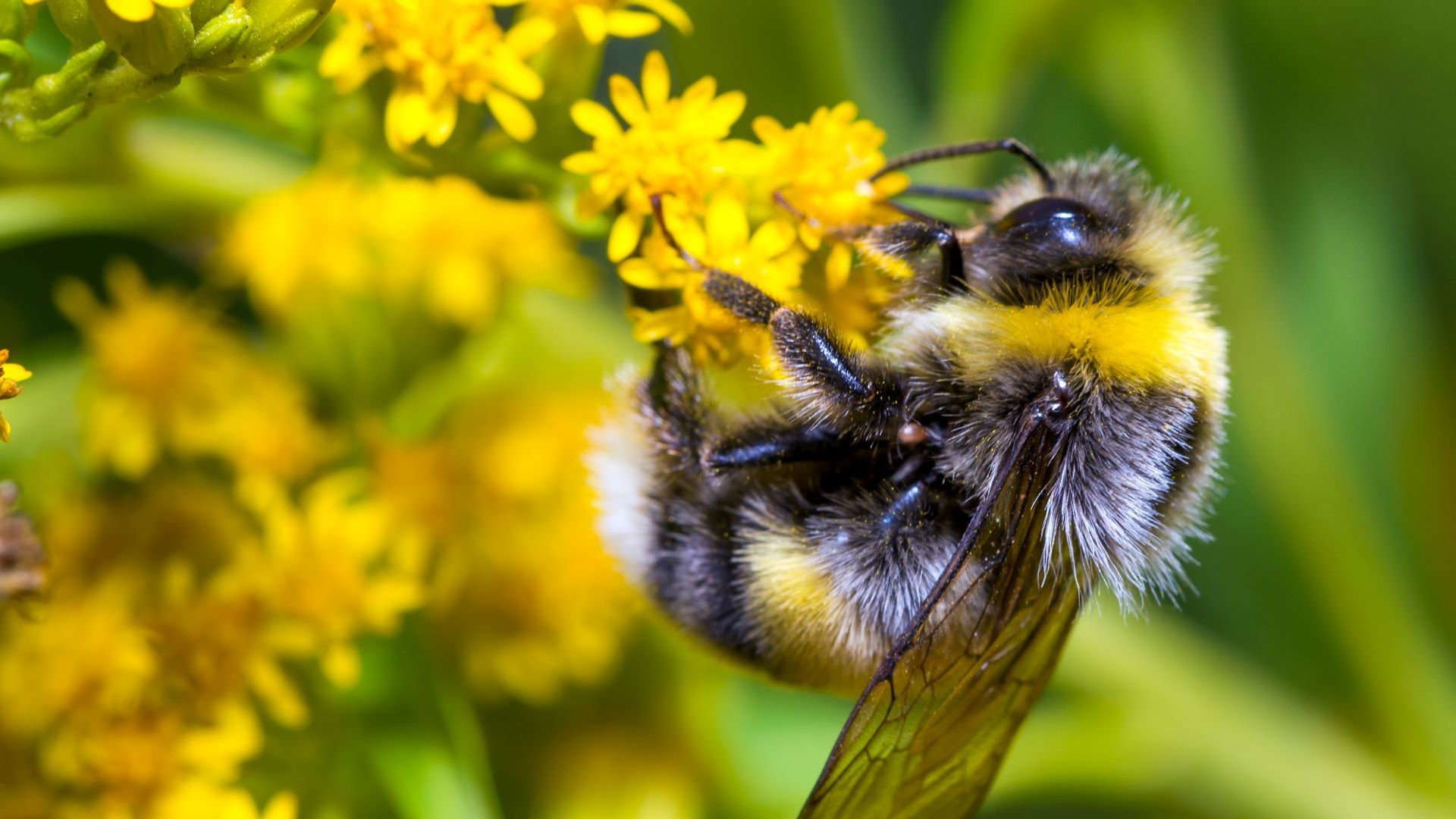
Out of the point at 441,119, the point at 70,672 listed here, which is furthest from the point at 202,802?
the point at 441,119

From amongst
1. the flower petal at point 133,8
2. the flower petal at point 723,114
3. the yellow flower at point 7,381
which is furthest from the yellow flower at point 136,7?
the flower petal at point 723,114

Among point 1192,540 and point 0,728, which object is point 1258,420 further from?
point 0,728

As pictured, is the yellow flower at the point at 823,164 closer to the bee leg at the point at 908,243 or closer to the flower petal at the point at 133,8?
the bee leg at the point at 908,243

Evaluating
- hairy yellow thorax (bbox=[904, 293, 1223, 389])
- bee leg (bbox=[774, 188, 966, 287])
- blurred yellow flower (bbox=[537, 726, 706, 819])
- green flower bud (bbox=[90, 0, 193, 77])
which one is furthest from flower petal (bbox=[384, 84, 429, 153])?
blurred yellow flower (bbox=[537, 726, 706, 819])

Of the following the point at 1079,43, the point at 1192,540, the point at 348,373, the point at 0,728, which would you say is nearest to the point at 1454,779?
the point at 1192,540

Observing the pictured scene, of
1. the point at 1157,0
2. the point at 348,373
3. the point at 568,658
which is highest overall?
the point at 1157,0

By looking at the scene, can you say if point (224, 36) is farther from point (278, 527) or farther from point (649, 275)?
point (278, 527)

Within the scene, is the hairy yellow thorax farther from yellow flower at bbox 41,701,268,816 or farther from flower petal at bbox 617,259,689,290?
yellow flower at bbox 41,701,268,816

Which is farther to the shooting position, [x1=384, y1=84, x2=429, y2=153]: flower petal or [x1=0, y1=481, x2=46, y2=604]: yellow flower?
[x1=384, y1=84, x2=429, y2=153]: flower petal
